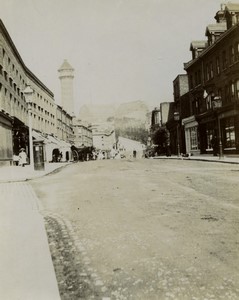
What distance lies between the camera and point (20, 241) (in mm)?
4699

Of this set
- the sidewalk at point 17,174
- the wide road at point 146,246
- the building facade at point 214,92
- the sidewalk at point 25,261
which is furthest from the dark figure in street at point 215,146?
the sidewalk at point 25,261

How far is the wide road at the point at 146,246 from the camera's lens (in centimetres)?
325

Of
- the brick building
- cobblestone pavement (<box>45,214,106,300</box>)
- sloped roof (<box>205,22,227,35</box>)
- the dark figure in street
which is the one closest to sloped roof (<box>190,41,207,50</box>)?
the brick building

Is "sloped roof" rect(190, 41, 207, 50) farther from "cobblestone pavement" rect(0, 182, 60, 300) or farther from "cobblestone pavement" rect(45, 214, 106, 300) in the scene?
"cobblestone pavement" rect(45, 214, 106, 300)

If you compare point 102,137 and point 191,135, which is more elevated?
point 102,137

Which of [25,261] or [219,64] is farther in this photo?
[219,64]

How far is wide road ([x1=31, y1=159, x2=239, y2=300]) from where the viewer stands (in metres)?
3.25

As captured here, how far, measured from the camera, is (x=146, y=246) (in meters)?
4.53

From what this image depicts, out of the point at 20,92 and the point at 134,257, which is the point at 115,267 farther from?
the point at 20,92

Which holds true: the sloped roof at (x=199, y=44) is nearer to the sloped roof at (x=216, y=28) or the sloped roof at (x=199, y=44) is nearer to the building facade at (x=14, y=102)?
the sloped roof at (x=216, y=28)

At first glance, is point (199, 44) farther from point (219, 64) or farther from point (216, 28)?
point (219, 64)

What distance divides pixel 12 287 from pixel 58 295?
1.43 feet

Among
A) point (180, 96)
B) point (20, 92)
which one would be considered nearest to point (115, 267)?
point (20, 92)

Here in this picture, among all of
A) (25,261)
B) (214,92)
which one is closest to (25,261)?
(25,261)
